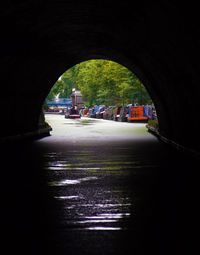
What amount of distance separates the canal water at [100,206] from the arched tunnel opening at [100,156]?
0.02 m

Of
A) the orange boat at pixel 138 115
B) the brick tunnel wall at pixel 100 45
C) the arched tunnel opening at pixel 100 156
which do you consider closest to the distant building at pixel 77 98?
the orange boat at pixel 138 115

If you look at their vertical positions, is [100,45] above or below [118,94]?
above

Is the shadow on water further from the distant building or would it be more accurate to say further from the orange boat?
the distant building

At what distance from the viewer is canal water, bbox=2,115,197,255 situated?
4.61m

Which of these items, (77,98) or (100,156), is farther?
(77,98)

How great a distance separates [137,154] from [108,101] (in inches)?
2316

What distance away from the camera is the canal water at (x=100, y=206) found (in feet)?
15.1

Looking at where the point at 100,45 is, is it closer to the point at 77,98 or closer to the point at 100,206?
the point at 100,206

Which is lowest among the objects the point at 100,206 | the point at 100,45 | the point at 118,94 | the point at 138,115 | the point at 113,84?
the point at 100,206

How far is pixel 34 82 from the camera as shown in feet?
64.7

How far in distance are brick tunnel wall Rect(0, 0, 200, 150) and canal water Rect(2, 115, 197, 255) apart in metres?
2.72

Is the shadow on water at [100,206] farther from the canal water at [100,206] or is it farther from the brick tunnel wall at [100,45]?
the brick tunnel wall at [100,45]

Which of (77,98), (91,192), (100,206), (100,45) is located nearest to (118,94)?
(100,45)

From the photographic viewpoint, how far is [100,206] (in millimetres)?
6430
